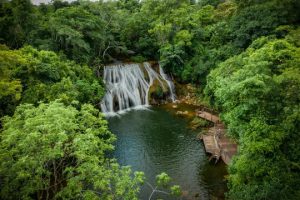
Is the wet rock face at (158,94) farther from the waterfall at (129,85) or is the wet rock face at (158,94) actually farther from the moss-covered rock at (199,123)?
the moss-covered rock at (199,123)

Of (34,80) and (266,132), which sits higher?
(34,80)

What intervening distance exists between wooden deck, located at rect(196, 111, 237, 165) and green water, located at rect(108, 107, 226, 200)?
0.54 metres

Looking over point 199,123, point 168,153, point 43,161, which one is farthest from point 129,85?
point 43,161

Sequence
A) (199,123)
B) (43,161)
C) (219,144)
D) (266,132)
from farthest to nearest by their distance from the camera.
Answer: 1. (199,123)
2. (219,144)
3. (266,132)
4. (43,161)

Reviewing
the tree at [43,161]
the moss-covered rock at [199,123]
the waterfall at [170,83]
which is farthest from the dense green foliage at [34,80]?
the waterfall at [170,83]

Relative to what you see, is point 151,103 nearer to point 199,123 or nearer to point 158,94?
point 158,94

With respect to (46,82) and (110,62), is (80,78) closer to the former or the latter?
(46,82)

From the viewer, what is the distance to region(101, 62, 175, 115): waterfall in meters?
30.8

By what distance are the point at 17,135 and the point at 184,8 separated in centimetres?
3354

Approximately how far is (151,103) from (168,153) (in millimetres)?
11479

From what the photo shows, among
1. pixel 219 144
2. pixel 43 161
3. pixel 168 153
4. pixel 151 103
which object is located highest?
pixel 43 161

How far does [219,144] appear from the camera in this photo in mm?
21188

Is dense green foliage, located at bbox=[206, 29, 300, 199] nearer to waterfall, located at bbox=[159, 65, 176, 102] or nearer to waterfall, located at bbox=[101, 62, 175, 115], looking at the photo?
waterfall, located at bbox=[101, 62, 175, 115]

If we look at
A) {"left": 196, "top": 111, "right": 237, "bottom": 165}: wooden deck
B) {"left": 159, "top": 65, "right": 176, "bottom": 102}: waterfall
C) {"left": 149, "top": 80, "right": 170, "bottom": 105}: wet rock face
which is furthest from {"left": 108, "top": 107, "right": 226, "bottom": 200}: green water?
{"left": 159, "top": 65, "right": 176, "bottom": 102}: waterfall
